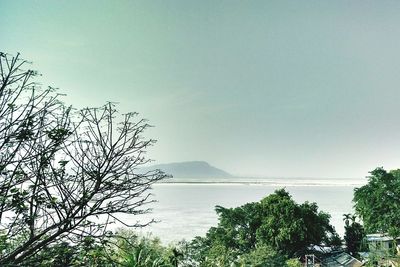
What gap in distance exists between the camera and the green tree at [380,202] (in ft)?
71.9

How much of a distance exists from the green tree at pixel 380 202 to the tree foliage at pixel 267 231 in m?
3.90

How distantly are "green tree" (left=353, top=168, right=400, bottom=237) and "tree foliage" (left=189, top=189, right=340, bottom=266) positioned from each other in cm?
390

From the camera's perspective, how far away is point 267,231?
2591 centimetres

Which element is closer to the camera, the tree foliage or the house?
the tree foliage

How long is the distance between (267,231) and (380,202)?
25.1 ft

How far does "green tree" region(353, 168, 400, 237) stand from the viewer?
21.9m

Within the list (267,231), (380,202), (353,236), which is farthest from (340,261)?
(353,236)

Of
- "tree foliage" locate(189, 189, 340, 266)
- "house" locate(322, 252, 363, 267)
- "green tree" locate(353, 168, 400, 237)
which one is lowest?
"house" locate(322, 252, 363, 267)

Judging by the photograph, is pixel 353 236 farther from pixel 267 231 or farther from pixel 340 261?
pixel 267 231

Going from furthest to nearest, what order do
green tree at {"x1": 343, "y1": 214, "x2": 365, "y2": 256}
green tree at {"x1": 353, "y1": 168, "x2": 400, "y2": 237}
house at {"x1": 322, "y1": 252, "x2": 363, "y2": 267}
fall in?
green tree at {"x1": 343, "y1": 214, "x2": 365, "y2": 256}, house at {"x1": 322, "y1": 252, "x2": 363, "y2": 267}, green tree at {"x1": 353, "y1": 168, "x2": 400, "y2": 237}

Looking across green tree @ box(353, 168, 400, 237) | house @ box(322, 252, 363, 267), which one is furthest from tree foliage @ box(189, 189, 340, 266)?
green tree @ box(353, 168, 400, 237)

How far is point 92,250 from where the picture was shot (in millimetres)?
3393

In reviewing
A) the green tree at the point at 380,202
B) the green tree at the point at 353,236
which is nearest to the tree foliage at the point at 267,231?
the green tree at the point at 380,202

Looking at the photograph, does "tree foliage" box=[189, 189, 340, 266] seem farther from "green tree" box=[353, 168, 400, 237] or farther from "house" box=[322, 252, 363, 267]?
"green tree" box=[353, 168, 400, 237]
